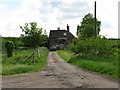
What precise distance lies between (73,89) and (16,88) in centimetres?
282

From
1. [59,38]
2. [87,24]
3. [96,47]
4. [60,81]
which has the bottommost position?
[60,81]

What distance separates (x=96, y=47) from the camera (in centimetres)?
2359

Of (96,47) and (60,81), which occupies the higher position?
(96,47)

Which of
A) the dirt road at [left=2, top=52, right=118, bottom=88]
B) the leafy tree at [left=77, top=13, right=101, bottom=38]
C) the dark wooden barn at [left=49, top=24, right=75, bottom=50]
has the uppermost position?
the leafy tree at [left=77, top=13, right=101, bottom=38]

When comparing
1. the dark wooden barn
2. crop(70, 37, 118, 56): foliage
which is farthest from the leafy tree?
crop(70, 37, 118, 56): foliage

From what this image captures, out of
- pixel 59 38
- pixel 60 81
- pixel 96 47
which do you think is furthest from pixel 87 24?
pixel 60 81

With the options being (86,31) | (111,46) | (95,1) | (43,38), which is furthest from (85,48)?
A: (86,31)

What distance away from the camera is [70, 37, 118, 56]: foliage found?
867 inches

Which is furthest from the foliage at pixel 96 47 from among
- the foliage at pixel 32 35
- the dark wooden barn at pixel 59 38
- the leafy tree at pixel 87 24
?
the dark wooden barn at pixel 59 38

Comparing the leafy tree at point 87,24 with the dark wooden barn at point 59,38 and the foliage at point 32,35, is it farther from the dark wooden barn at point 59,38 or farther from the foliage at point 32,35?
the foliage at point 32,35

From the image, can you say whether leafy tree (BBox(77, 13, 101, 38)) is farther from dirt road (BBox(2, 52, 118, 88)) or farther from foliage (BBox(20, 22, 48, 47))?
dirt road (BBox(2, 52, 118, 88))

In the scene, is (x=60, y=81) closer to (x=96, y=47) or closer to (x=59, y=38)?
(x=96, y=47)

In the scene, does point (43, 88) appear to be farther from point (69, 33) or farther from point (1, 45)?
point (69, 33)

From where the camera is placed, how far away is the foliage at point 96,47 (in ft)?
72.3
